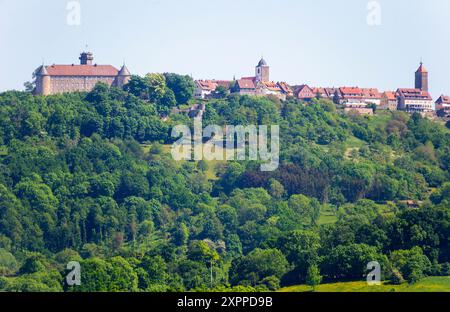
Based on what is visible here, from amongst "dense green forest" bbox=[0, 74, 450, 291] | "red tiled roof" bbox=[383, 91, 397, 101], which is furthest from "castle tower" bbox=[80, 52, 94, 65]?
"red tiled roof" bbox=[383, 91, 397, 101]

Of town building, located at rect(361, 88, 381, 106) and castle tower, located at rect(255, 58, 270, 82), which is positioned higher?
castle tower, located at rect(255, 58, 270, 82)

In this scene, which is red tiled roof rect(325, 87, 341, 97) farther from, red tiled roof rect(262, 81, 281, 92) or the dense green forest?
the dense green forest

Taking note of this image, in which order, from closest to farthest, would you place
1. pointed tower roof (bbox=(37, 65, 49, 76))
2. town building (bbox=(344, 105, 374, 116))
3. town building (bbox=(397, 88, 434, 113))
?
pointed tower roof (bbox=(37, 65, 49, 76)) → town building (bbox=(344, 105, 374, 116)) → town building (bbox=(397, 88, 434, 113))

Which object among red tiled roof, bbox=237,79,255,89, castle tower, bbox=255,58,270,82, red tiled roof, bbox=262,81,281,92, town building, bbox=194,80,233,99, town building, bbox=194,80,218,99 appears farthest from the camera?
castle tower, bbox=255,58,270,82

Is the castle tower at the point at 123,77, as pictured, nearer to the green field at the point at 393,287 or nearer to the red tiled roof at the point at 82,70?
the red tiled roof at the point at 82,70

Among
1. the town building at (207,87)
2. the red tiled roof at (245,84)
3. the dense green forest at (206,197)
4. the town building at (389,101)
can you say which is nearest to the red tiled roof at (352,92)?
the town building at (389,101)

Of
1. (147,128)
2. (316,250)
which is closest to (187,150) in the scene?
(147,128)
